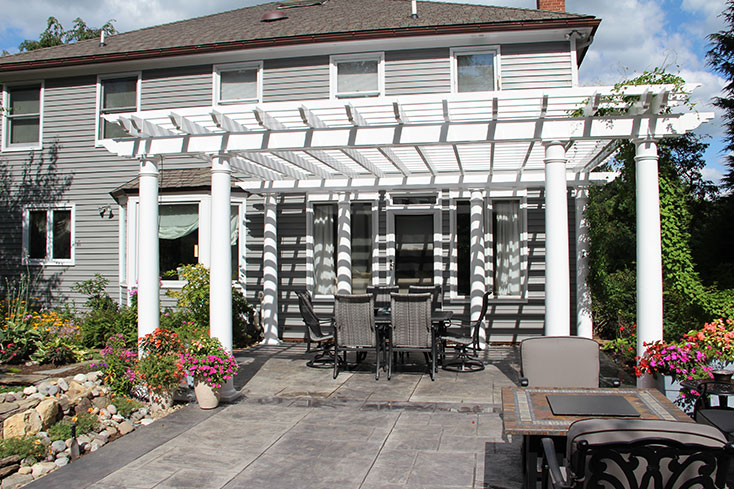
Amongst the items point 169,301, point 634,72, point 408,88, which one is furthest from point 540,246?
point 169,301

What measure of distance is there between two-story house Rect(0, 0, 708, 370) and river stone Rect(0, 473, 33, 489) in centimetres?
239

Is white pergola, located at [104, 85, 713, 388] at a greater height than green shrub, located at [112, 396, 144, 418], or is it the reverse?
white pergola, located at [104, 85, 713, 388]

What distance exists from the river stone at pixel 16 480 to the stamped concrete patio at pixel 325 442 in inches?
7.4

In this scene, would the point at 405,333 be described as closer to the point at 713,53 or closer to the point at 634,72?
the point at 634,72

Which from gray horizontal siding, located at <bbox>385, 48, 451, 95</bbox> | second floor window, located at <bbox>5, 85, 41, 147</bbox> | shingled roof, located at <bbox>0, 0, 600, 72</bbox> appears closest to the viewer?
shingled roof, located at <bbox>0, 0, 600, 72</bbox>

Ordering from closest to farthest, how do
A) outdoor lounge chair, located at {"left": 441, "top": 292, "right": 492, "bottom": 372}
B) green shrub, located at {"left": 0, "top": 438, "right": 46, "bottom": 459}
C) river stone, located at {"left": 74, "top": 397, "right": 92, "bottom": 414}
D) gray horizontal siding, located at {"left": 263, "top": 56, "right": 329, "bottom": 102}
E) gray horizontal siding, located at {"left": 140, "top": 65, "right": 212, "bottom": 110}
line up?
1. green shrub, located at {"left": 0, "top": 438, "right": 46, "bottom": 459}
2. river stone, located at {"left": 74, "top": 397, "right": 92, "bottom": 414}
3. outdoor lounge chair, located at {"left": 441, "top": 292, "right": 492, "bottom": 372}
4. gray horizontal siding, located at {"left": 263, "top": 56, "right": 329, "bottom": 102}
5. gray horizontal siding, located at {"left": 140, "top": 65, "right": 212, "bottom": 110}

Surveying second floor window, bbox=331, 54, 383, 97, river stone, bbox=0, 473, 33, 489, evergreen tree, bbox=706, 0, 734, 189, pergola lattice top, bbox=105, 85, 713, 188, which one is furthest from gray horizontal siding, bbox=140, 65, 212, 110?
evergreen tree, bbox=706, 0, 734, 189

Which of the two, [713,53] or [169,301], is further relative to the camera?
[713,53]

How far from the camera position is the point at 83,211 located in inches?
462

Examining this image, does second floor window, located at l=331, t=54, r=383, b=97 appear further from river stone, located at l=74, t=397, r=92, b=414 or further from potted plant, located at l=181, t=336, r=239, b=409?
river stone, located at l=74, t=397, r=92, b=414

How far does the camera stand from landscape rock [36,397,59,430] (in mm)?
5043

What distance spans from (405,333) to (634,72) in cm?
381

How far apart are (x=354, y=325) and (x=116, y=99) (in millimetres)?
7654

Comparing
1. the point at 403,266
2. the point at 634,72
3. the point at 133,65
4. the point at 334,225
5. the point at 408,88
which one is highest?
the point at 133,65
